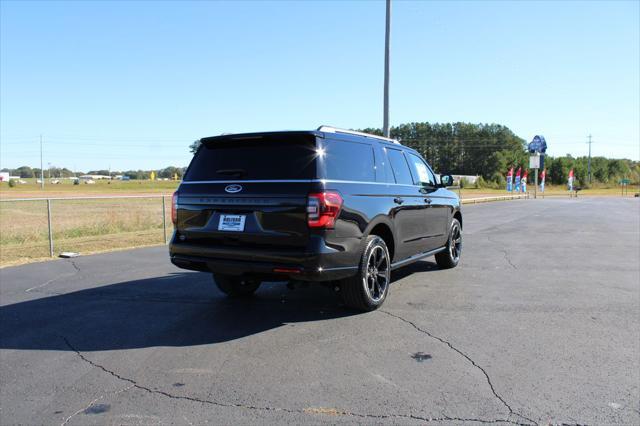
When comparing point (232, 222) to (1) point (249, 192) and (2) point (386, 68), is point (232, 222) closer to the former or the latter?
(1) point (249, 192)

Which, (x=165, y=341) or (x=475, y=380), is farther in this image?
(x=165, y=341)

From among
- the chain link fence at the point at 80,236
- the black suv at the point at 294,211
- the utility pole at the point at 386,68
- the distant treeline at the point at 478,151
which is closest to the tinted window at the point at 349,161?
the black suv at the point at 294,211

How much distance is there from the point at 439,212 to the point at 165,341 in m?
4.66

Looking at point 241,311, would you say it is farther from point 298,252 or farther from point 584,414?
point 584,414

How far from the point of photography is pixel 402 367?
4.11 meters

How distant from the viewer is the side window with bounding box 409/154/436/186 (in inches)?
288

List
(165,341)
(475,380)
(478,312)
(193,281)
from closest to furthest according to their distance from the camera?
(475,380) < (165,341) < (478,312) < (193,281)

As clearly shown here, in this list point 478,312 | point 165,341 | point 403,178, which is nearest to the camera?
point 165,341

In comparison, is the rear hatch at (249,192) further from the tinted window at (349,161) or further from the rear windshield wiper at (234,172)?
the tinted window at (349,161)

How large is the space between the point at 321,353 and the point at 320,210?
130 centimetres

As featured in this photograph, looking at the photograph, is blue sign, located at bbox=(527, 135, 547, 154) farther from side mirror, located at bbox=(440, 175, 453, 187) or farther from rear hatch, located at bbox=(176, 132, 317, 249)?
rear hatch, located at bbox=(176, 132, 317, 249)

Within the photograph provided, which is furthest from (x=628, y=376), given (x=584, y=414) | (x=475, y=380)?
(x=475, y=380)

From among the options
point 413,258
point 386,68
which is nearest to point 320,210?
point 413,258

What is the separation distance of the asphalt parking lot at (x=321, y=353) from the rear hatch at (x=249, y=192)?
964mm
